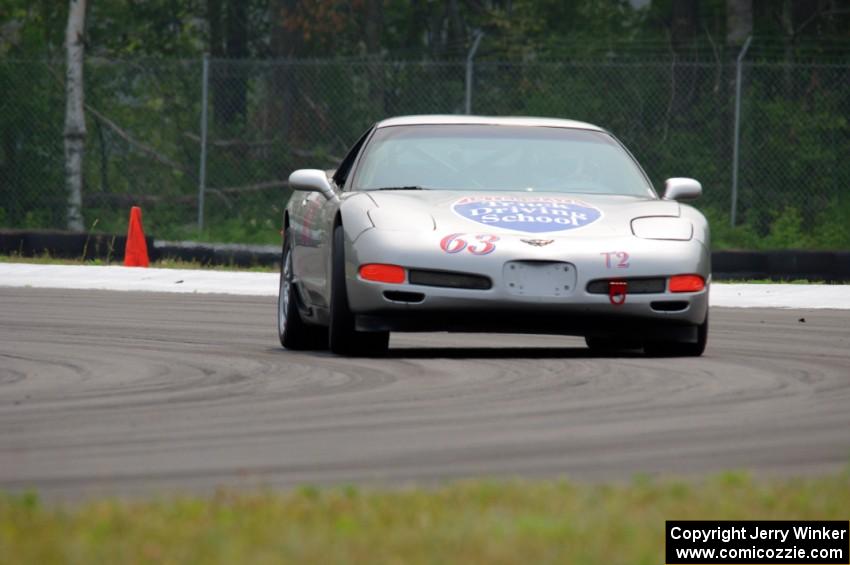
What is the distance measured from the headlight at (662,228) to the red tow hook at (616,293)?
354 mm

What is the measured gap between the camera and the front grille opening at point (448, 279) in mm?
9867

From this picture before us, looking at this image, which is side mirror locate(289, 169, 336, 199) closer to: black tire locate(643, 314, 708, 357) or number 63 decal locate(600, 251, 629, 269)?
number 63 decal locate(600, 251, 629, 269)

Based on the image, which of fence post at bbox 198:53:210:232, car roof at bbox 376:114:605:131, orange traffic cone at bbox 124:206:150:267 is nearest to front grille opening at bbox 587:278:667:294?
car roof at bbox 376:114:605:131

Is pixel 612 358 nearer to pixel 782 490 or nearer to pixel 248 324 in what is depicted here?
pixel 248 324

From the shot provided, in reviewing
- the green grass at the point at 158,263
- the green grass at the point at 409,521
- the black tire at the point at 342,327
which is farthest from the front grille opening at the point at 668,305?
the green grass at the point at 158,263

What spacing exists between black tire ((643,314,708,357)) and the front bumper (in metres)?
0.39

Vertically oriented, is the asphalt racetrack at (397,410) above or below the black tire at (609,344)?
above

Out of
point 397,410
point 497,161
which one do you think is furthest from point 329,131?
point 397,410

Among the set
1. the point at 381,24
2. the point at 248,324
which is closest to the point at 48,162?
the point at 381,24

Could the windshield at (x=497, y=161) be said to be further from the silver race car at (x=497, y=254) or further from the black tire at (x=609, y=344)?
the black tire at (x=609, y=344)

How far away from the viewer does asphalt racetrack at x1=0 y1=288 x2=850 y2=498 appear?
6.33 m

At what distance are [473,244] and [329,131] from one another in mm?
16489

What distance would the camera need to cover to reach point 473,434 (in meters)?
7.12

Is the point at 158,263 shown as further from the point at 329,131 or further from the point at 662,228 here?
the point at 662,228
